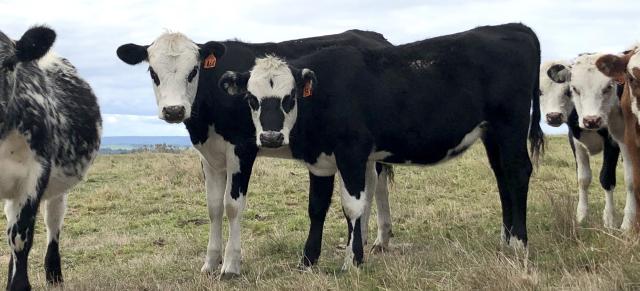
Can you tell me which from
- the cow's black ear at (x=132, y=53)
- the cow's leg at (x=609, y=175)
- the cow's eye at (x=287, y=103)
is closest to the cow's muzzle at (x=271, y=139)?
the cow's eye at (x=287, y=103)

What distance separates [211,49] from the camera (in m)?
7.16

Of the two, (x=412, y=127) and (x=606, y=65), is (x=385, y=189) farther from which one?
(x=606, y=65)

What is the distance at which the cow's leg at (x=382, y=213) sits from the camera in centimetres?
829

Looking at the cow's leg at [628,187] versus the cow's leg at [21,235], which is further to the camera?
the cow's leg at [628,187]

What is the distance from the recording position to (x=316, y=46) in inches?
325

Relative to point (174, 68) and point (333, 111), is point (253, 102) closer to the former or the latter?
point (333, 111)

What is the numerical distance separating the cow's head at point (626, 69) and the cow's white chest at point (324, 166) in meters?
2.72

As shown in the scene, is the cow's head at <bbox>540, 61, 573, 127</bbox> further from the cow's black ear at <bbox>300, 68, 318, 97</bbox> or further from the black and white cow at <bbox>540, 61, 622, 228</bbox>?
the cow's black ear at <bbox>300, 68, 318, 97</bbox>

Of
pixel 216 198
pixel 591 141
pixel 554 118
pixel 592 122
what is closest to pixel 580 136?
pixel 591 141

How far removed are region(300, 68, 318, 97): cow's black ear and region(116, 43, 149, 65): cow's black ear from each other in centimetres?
168

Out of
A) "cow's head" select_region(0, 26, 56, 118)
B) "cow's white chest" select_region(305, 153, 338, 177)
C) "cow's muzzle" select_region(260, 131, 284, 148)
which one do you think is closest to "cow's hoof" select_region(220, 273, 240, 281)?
"cow's white chest" select_region(305, 153, 338, 177)

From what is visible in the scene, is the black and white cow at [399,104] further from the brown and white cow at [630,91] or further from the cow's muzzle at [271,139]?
the brown and white cow at [630,91]

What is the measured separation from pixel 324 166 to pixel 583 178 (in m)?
4.13

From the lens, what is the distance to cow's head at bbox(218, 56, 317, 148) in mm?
6430
